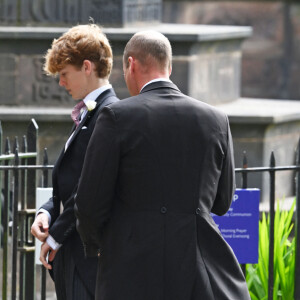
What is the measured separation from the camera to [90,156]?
13.4ft

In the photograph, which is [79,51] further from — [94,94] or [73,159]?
[73,159]

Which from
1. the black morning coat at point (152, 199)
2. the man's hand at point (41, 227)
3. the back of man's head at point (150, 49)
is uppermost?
the back of man's head at point (150, 49)

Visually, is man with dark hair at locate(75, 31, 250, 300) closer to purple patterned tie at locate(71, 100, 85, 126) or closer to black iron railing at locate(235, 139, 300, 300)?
purple patterned tie at locate(71, 100, 85, 126)

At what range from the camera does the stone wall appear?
14.5 meters

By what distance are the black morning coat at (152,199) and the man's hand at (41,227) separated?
20.5 inches

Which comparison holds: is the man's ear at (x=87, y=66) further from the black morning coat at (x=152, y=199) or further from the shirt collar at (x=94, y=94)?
the black morning coat at (x=152, y=199)

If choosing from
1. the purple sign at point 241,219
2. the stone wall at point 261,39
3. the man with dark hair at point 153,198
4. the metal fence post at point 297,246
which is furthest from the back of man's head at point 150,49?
the stone wall at point 261,39

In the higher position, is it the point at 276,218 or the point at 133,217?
→ the point at 133,217

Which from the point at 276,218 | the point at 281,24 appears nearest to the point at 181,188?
the point at 276,218

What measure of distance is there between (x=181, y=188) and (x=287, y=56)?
35.1 ft

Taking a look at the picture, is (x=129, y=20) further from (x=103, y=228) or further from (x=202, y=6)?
(x=202, y=6)

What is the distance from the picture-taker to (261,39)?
48.0 feet

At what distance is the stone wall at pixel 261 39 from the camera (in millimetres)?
14531

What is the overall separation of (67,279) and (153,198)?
0.76 meters
